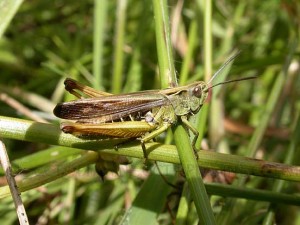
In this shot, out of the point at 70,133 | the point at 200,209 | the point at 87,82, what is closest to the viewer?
the point at 200,209

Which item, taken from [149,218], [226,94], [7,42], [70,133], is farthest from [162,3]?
[7,42]

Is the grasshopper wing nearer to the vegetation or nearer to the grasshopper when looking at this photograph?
the grasshopper

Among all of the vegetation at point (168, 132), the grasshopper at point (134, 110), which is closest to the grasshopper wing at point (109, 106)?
the grasshopper at point (134, 110)

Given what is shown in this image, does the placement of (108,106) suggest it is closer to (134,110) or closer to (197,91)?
(134,110)

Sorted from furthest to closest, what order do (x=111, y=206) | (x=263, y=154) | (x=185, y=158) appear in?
(x=263, y=154) → (x=111, y=206) → (x=185, y=158)

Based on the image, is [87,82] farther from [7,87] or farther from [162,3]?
[162,3]

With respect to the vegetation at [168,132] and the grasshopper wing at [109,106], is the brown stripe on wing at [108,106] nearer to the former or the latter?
the grasshopper wing at [109,106]

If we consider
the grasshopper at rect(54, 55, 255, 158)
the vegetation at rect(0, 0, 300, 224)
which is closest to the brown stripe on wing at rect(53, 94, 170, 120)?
the grasshopper at rect(54, 55, 255, 158)
